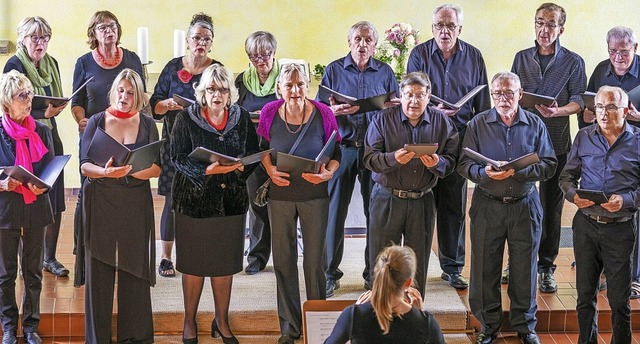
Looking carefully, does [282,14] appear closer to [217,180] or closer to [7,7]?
[7,7]

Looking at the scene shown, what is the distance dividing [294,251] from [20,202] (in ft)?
4.96

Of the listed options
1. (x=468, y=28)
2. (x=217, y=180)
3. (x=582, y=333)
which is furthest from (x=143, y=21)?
(x=582, y=333)

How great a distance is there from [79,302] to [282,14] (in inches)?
140

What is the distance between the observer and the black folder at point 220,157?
5.06m

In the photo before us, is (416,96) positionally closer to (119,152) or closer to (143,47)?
(119,152)

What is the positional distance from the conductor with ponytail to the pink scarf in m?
2.29

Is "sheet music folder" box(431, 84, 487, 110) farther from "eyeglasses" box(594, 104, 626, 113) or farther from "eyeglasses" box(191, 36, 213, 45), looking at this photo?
"eyeglasses" box(191, 36, 213, 45)

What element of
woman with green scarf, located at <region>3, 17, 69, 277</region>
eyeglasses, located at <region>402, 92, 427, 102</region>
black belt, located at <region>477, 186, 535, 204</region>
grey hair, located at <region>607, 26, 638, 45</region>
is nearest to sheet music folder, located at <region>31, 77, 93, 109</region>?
woman with green scarf, located at <region>3, 17, 69, 277</region>

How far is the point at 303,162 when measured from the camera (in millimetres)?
5289

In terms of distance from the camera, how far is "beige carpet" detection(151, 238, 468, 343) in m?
5.95

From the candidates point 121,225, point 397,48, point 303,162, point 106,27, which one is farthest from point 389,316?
point 397,48

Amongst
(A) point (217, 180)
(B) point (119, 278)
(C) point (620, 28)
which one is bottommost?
(B) point (119, 278)

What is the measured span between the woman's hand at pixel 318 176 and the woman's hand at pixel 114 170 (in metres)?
0.95

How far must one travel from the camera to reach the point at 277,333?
237 inches
